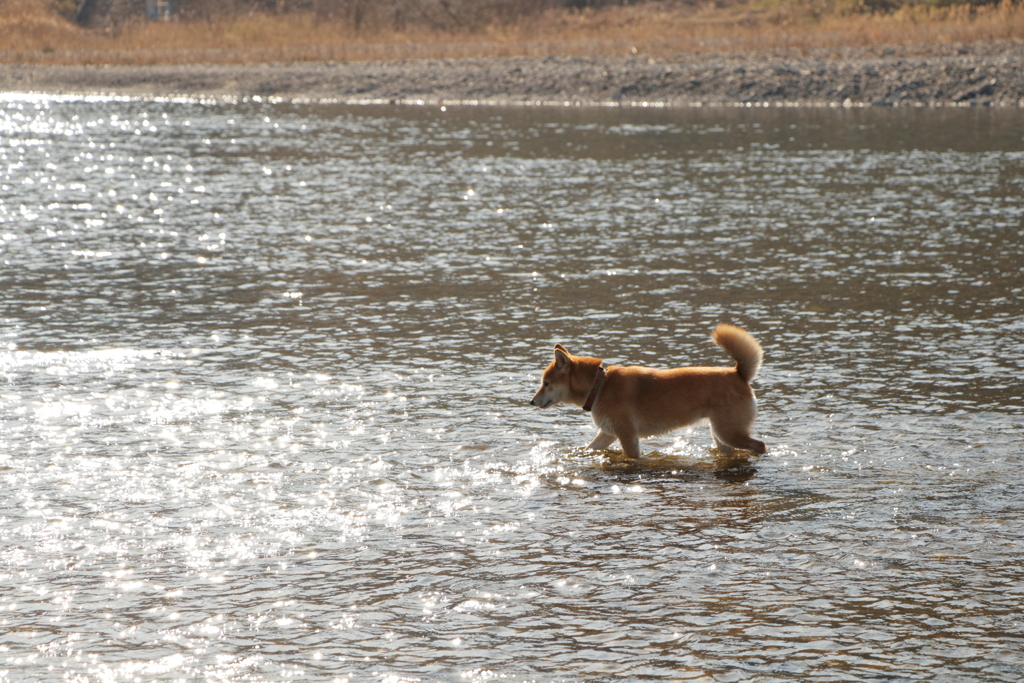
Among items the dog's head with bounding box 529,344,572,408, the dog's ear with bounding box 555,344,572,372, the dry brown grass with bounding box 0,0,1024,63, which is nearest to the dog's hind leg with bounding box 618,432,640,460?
the dog's head with bounding box 529,344,572,408

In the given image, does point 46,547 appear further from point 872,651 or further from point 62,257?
point 62,257

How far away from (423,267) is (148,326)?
4.70 metres

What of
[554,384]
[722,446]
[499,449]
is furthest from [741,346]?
[499,449]

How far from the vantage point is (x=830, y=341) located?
1248 centimetres

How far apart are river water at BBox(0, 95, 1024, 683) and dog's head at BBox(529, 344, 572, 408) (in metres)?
0.48

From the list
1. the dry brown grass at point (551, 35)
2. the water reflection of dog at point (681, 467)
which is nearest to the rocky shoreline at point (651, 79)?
the dry brown grass at point (551, 35)

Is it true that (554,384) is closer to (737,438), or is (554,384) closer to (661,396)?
(661,396)

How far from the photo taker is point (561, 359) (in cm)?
905

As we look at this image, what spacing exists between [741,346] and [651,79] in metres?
35.6

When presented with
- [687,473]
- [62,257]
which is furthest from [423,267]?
[687,473]

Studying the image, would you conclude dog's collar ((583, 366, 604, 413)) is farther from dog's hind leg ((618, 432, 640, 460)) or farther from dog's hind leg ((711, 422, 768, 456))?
dog's hind leg ((711, 422, 768, 456))

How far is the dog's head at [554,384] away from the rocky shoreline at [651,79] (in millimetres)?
33517

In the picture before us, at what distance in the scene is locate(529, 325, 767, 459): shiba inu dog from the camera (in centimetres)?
873

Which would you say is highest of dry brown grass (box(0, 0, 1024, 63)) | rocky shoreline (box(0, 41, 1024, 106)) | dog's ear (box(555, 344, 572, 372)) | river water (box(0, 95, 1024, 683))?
dry brown grass (box(0, 0, 1024, 63))
